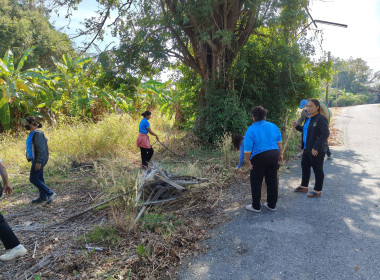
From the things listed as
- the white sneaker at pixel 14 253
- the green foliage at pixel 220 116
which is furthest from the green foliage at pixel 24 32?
the white sneaker at pixel 14 253

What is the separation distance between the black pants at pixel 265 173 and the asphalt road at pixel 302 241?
0.25m

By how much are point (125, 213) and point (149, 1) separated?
6.88 m

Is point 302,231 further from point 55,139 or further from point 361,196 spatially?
point 55,139

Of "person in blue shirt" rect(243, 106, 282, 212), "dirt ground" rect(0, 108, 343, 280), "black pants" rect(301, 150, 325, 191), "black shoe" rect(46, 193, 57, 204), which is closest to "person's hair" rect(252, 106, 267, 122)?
"person in blue shirt" rect(243, 106, 282, 212)

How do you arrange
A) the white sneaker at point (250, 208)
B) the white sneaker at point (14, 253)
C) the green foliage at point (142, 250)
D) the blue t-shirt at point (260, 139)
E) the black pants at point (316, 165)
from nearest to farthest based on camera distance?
the green foliage at point (142, 250) < the white sneaker at point (14, 253) < the blue t-shirt at point (260, 139) < the white sneaker at point (250, 208) < the black pants at point (316, 165)

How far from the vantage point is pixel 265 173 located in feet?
13.7

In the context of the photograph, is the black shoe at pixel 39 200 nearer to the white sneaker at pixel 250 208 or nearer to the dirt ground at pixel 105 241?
the dirt ground at pixel 105 241

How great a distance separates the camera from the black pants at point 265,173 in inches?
156

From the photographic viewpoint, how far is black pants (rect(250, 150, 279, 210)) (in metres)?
3.96

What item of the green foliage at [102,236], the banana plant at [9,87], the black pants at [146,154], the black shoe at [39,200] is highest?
the banana plant at [9,87]

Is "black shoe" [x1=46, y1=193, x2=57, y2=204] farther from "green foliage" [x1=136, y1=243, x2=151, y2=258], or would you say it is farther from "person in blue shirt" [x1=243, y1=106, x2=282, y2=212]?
"person in blue shirt" [x1=243, y1=106, x2=282, y2=212]

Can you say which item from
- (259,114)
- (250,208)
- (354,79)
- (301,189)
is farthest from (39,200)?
(354,79)

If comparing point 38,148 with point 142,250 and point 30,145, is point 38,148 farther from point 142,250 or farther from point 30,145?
point 142,250

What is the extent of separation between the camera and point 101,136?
8992 millimetres
